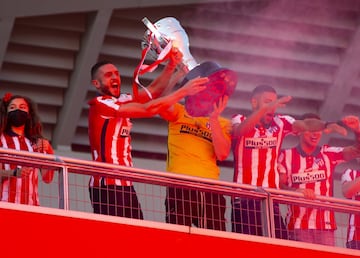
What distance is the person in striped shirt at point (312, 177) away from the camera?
26.5ft

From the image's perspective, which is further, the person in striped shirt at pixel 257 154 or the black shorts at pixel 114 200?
the person in striped shirt at pixel 257 154

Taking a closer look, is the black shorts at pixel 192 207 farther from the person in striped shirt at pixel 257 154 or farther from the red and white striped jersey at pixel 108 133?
the red and white striped jersey at pixel 108 133

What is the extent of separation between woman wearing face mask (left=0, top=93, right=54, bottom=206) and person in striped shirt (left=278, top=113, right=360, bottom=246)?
1.71 m

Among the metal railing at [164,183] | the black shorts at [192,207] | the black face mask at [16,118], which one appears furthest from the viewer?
the black face mask at [16,118]

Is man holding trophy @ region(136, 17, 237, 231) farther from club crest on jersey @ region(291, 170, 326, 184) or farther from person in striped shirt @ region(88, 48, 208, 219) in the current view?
club crest on jersey @ region(291, 170, 326, 184)

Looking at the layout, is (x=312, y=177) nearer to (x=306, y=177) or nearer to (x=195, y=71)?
(x=306, y=177)

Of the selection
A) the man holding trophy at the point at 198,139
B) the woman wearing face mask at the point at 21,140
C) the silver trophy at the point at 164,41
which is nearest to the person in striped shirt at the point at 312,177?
the man holding trophy at the point at 198,139

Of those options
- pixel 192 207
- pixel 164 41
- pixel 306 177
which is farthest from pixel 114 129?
pixel 306 177

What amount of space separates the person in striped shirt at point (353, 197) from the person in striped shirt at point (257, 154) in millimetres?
604

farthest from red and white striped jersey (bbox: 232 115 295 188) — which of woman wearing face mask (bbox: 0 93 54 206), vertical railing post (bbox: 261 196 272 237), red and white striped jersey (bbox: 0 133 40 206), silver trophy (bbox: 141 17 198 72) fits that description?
red and white striped jersey (bbox: 0 133 40 206)

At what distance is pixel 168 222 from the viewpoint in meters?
7.74

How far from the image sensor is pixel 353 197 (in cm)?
865

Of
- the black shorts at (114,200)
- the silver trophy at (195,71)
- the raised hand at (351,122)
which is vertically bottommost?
the black shorts at (114,200)

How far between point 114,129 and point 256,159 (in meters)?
1.04
